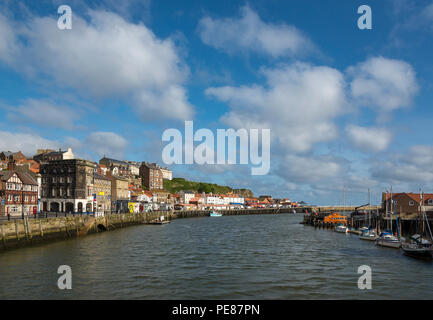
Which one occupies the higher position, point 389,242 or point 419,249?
point 419,249

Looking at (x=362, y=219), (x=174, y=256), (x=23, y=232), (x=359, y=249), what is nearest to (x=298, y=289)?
(x=174, y=256)

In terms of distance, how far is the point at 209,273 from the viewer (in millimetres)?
30219

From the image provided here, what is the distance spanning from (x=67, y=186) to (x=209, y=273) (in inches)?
2933

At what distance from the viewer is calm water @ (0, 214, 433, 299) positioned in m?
24.1

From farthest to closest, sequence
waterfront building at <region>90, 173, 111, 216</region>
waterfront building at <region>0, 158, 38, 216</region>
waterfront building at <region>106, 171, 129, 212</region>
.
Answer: waterfront building at <region>106, 171, 129, 212</region>, waterfront building at <region>90, 173, 111, 216</region>, waterfront building at <region>0, 158, 38, 216</region>

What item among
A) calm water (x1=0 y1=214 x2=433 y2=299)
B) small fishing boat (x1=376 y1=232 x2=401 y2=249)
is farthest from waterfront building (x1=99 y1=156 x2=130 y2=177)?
small fishing boat (x1=376 y1=232 x2=401 y2=249)

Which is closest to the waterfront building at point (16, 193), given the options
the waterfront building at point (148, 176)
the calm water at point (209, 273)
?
the calm water at point (209, 273)

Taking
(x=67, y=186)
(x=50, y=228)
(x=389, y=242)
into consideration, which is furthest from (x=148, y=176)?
(x=389, y=242)

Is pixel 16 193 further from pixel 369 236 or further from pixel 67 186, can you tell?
pixel 369 236

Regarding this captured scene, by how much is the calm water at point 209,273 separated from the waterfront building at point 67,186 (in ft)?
159

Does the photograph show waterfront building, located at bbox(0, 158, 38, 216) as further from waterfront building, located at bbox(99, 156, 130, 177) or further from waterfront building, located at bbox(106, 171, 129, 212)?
waterfront building, located at bbox(99, 156, 130, 177)

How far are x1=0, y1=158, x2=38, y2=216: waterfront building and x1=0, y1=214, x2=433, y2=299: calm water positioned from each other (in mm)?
25207
